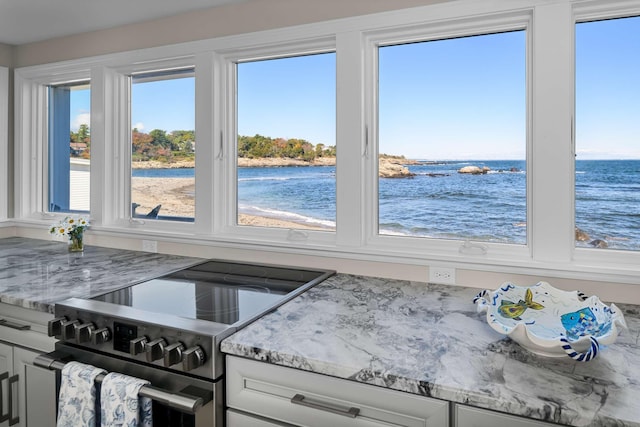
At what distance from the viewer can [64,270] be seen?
2113mm

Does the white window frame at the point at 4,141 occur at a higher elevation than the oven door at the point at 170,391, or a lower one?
higher

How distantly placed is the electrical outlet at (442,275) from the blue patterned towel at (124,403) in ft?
4.11

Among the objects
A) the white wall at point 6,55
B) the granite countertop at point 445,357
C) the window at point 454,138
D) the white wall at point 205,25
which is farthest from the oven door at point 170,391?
the white wall at point 6,55

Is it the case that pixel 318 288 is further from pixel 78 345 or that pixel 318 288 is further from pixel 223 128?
pixel 223 128

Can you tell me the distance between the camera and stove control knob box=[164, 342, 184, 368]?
49.4 inches

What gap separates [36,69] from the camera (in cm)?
296

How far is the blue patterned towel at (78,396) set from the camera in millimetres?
1389

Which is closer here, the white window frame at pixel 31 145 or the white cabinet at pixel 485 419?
the white cabinet at pixel 485 419

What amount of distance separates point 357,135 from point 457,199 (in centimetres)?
57

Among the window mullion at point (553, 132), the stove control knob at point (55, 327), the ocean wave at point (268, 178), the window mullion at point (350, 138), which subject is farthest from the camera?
the ocean wave at point (268, 178)

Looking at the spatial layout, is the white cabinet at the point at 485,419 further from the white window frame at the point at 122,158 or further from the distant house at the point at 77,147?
the distant house at the point at 77,147

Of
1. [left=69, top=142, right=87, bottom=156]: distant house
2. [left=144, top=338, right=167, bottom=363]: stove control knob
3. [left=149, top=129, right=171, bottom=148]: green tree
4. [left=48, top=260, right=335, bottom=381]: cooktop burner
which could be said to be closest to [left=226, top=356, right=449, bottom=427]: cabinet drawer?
[left=48, top=260, right=335, bottom=381]: cooktop burner

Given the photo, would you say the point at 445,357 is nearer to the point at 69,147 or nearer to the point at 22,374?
the point at 22,374

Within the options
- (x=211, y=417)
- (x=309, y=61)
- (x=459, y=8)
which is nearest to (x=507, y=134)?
(x=459, y=8)
